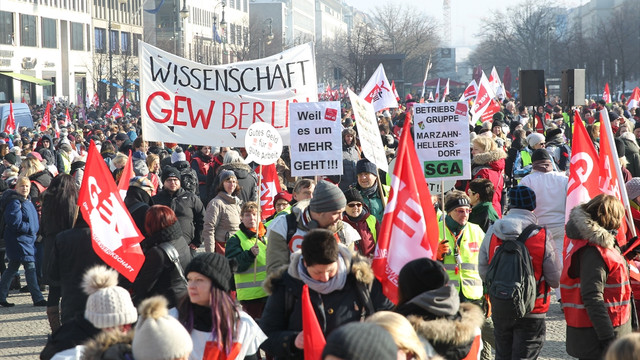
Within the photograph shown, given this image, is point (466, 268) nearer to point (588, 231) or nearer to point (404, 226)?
point (588, 231)

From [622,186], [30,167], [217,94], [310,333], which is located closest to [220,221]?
[217,94]

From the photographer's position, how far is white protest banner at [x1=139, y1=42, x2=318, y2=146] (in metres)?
9.82

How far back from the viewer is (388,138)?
688 inches

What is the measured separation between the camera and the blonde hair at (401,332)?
11.1 feet

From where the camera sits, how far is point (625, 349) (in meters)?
3.12

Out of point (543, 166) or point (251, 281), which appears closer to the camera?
point (251, 281)

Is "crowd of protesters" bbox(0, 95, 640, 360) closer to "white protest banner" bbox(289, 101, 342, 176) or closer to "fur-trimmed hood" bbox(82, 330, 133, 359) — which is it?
"fur-trimmed hood" bbox(82, 330, 133, 359)

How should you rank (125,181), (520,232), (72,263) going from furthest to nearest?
(125,181)
(72,263)
(520,232)

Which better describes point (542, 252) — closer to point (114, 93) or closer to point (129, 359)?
point (129, 359)

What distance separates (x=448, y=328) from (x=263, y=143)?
585 cm

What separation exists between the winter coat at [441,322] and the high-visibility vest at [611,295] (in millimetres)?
1917

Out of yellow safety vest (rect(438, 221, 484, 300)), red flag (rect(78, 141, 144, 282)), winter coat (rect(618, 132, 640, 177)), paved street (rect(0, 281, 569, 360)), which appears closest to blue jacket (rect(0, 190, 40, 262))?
paved street (rect(0, 281, 569, 360))

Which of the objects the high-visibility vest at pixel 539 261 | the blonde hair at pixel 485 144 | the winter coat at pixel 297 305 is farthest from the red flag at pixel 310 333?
the blonde hair at pixel 485 144

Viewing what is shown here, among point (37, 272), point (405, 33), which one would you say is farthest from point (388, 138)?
point (405, 33)
